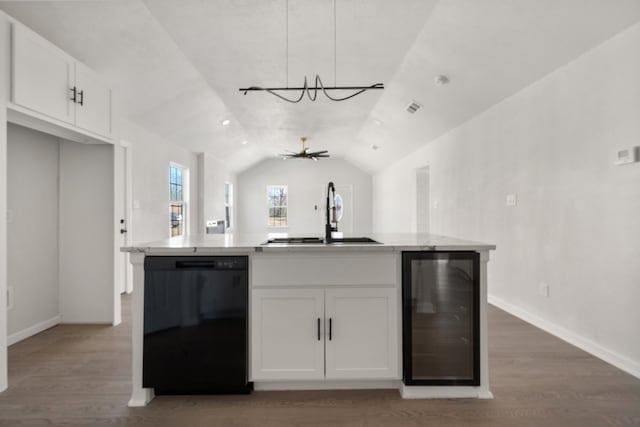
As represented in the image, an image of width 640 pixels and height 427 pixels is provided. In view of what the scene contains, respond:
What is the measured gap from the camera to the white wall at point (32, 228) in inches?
124

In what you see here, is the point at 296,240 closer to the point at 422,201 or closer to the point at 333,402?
the point at 333,402

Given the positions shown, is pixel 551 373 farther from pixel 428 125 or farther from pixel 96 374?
pixel 428 125

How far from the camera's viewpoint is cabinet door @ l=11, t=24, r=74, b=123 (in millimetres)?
2387

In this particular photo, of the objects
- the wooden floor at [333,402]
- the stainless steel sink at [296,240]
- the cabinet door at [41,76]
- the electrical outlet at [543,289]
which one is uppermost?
the cabinet door at [41,76]

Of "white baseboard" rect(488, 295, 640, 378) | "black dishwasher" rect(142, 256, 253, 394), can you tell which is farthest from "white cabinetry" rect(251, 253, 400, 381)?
"white baseboard" rect(488, 295, 640, 378)

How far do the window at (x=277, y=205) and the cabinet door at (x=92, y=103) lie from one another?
7.71m

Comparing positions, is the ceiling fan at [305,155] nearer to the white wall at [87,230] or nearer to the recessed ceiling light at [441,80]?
the recessed ceiling light at [441,80]

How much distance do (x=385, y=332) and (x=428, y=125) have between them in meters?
4.25

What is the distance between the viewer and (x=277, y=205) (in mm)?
11156

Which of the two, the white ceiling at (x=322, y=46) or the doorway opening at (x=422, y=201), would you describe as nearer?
the white ceiling at (x=322, y=46)

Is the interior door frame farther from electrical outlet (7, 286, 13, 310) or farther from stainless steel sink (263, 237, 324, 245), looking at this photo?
stainless steel sink (263, 237, 324, 245)

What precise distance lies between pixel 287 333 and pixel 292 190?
9166 mm

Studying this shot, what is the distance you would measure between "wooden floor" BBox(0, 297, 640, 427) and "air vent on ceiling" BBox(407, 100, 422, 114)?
338 cm

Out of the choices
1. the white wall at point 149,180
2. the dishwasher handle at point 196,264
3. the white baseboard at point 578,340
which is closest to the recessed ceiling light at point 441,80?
the white baseboard at point 578,340
